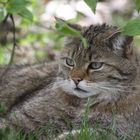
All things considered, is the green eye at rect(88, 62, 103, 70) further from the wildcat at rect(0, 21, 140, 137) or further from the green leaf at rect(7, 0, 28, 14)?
the green leaf at rect(7, 0, 28, 14)

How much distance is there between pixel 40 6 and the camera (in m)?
10.0

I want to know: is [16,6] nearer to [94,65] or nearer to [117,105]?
[94,65]

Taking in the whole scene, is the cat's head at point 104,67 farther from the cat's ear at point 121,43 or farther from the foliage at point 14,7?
the foliage at point 14,7

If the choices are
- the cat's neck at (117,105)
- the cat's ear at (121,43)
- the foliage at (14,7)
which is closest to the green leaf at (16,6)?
the foliage at (14,7)

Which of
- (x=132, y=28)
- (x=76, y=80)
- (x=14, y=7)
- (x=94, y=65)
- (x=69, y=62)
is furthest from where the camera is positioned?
(x=69, y=62)

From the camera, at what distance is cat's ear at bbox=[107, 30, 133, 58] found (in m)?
5.16

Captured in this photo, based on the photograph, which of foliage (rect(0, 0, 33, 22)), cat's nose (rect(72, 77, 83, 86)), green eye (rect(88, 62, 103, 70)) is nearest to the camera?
foliage (rect(0, 0, 33, 22))

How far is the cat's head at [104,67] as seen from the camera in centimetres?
515

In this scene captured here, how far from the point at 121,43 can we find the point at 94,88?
42cm

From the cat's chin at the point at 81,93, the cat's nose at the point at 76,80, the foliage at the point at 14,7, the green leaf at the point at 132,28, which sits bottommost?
the cat's chin at the point at 81,93

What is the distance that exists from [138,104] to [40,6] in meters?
4.95

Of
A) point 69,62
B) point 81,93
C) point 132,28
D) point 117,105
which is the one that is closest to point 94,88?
→ point 81,93

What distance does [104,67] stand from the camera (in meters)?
5.23

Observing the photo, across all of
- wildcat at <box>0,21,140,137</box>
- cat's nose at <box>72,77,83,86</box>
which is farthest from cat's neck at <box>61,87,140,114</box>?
cat's nose at <box>72,77,83,86</box>
